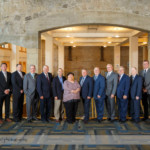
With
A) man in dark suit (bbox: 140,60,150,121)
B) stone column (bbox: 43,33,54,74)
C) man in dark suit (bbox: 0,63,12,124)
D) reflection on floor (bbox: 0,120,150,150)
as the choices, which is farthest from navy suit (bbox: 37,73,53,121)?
stone column (bbox: 43,33,54,74)

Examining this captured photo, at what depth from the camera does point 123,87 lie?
5773 millimetres

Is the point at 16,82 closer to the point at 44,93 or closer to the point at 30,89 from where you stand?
the point at 30,89

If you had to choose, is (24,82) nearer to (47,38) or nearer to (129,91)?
(129,91)

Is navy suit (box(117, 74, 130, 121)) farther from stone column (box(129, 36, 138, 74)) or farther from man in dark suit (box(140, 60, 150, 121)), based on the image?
stone column (box(129, 36, 138, 74))

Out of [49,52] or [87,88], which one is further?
[49,52]

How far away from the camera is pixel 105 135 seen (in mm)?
4770

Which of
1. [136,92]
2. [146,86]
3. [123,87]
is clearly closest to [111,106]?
[123,87]

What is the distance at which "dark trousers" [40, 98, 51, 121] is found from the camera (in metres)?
5.82

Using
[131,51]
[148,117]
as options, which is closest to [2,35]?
[148,117]

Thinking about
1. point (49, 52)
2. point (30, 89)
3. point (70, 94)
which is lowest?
point (70, 94)

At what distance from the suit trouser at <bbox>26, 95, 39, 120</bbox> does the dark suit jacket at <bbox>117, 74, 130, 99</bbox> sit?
259 centimetres

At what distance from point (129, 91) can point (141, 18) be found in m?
3.37

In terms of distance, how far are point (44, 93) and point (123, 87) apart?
234 centimetres

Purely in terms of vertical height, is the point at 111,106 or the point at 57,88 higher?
the point at 57,88
